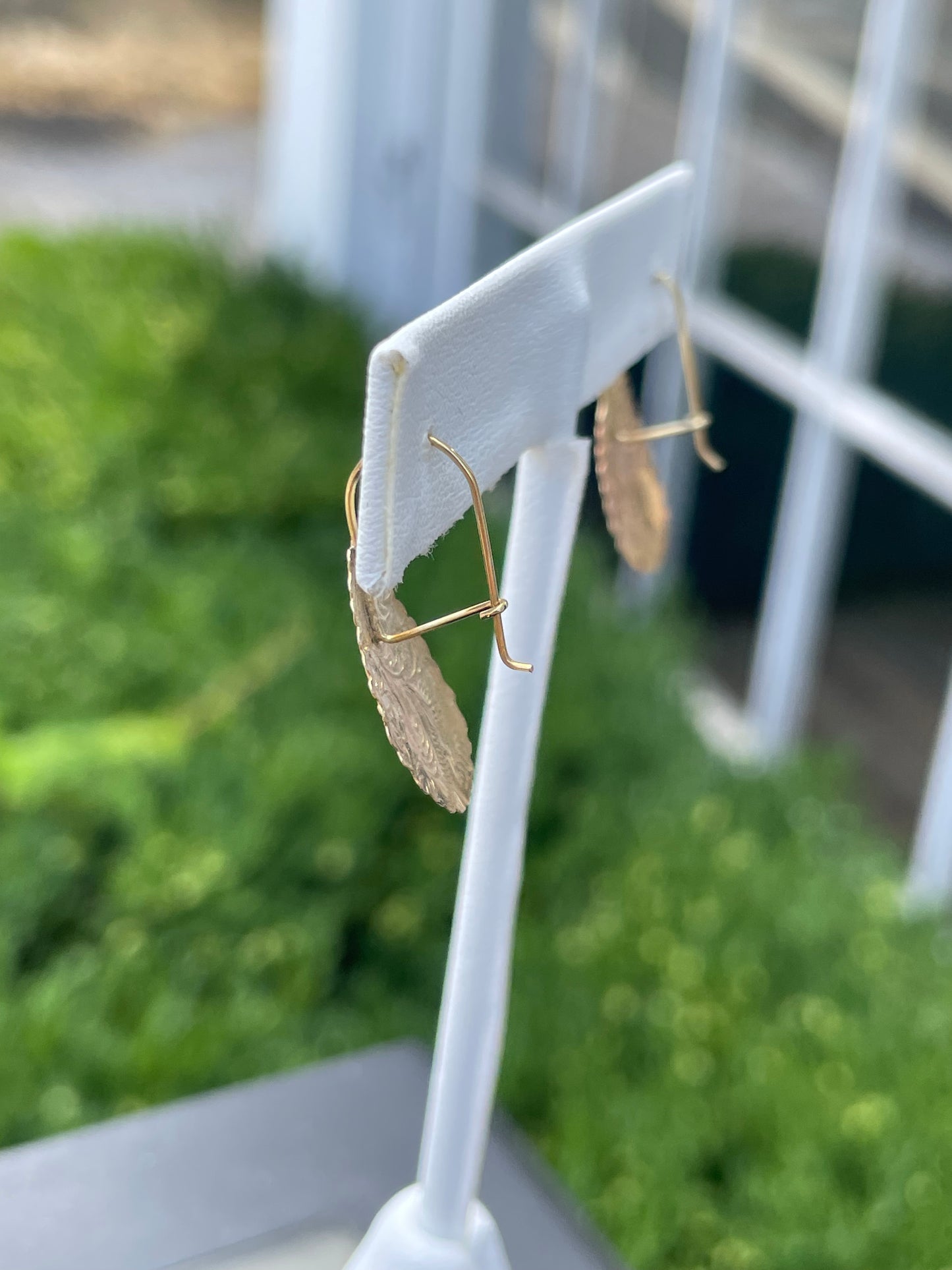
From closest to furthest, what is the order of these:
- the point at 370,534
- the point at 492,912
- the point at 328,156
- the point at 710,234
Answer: the point at 370,534 → the point at 492,912 → the point at 710,234 → the point at 328,156

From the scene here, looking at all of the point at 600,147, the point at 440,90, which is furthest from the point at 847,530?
the point at 440,90

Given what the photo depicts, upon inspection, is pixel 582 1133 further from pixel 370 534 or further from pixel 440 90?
pixel 440 90

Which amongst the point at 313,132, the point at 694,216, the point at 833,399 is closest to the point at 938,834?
the point at 833,399

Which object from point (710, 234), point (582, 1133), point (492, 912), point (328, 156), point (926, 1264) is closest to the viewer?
point (492, 912)

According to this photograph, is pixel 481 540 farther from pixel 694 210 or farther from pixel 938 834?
pixel 694 210

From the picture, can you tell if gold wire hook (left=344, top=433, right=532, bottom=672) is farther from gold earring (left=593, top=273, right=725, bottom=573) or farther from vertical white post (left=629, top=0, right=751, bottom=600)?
vertical white post (left=629, top=0, right=751, bottom=600)

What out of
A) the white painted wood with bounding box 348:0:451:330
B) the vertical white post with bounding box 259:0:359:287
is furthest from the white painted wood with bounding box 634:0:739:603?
the vertical white post with bounding box 259:0:359:287

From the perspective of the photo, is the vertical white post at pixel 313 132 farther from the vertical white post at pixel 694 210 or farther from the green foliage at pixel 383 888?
the vertical white post at pixel 694 210
